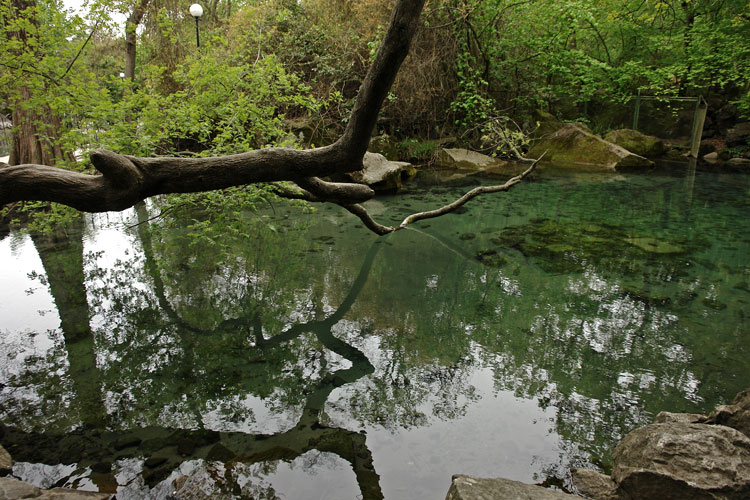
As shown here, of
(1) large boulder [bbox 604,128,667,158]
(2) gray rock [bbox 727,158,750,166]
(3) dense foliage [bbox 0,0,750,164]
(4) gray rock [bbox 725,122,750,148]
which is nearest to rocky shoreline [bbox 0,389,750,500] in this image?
(3) dense foliage [bbox 0,0,750,164]

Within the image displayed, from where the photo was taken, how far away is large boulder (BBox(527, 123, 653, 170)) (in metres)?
15.3

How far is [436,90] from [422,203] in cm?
689

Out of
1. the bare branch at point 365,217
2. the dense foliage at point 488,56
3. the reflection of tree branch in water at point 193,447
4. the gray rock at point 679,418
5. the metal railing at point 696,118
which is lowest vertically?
the reflection of tree branch in water at point 193,447

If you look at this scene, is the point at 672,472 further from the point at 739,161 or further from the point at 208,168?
the point at 739,161

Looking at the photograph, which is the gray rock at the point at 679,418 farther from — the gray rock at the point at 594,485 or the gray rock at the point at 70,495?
the gray rock at the point at 70,495

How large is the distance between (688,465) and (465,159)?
1417cm

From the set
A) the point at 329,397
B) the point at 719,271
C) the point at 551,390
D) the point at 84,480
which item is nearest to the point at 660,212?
the point at 719,271

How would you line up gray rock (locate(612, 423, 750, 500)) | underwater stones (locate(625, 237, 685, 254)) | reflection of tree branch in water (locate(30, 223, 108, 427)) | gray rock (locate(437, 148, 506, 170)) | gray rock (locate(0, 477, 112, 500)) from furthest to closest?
gray rock (locate(437, 148, 506, 170)) → underwater stones (locate(625, 237, 685, 254)) → reflection of tree branch in water (locate(30, 223, 108, 427)) → gray rock (locate(0, 477, 112, 500)) → gray rock (locate(612, 423, 750, 500))

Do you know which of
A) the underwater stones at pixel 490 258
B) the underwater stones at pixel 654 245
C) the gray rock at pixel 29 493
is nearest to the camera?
the gray rock at pixel 29 493

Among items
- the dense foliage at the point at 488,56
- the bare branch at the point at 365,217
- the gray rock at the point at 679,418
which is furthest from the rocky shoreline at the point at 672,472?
the dense foliage at the point at 488,56

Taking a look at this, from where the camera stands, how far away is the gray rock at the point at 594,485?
2584 mm

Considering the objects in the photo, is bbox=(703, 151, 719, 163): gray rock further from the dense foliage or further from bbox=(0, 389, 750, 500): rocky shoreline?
bbox=(0, 389, 750, 500): rocky shoreline

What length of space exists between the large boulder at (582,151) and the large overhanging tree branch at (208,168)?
13.9m

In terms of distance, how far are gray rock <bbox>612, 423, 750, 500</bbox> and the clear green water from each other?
60 centimetres
